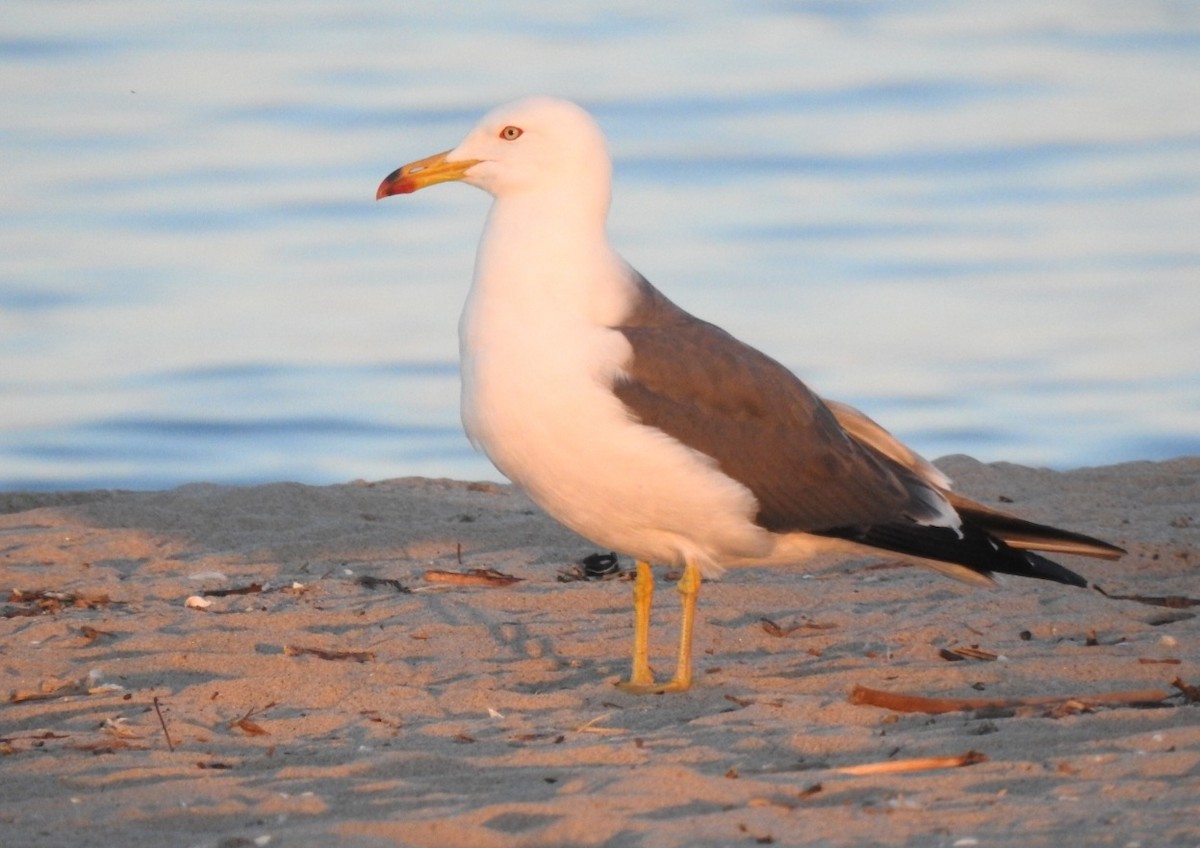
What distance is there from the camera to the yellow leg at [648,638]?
5.58 m

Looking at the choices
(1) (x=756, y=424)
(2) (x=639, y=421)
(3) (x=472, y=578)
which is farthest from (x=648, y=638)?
(3) (x=472, y=578)

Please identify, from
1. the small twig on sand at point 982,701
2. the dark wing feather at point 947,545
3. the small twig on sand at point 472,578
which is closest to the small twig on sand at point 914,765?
the small twig on sand at point 982,701

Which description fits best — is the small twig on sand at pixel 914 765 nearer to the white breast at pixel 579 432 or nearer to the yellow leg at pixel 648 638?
the yellow leg at pixel 648 638

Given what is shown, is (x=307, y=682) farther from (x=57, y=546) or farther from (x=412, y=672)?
(x=57, y=546)

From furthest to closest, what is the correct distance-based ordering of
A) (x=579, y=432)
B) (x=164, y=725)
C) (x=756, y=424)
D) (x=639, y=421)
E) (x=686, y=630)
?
(x=756, y=424) → (x=686, y=630) → (x=639, y=421) → (x=579, y=432) → (x=164, y=725)

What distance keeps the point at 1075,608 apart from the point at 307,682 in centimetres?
264

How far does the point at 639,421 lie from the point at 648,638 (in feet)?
2.93

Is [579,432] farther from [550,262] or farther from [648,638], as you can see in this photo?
[648,638]

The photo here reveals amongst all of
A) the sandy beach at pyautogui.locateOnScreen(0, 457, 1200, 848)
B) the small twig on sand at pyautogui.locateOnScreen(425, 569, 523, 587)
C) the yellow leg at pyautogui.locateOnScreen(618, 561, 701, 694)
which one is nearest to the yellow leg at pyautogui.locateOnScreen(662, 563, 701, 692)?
the yellow leg at pyautogui.locateOnScreen(618, 561, 701, 694)

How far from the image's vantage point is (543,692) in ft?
18.3

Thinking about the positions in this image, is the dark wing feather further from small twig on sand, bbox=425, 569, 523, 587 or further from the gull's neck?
small twig on sand, bbox=425, 569, 523, 587

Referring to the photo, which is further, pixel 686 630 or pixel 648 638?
pixel 648 638

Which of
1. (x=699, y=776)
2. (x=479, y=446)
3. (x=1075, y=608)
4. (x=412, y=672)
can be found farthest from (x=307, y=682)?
(x=1075, y=608)

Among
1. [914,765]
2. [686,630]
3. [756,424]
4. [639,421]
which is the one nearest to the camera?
[914,765]
